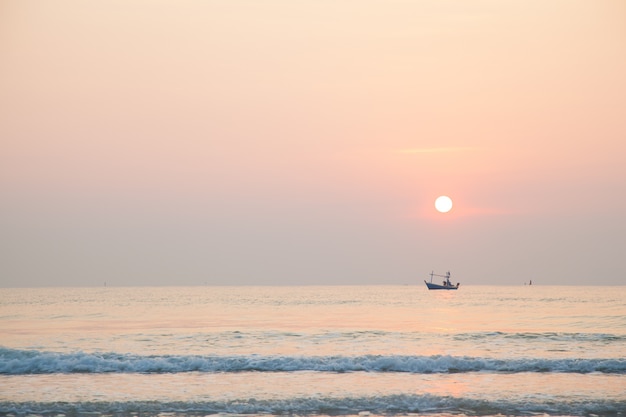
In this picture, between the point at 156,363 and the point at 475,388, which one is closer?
the point at 475,388

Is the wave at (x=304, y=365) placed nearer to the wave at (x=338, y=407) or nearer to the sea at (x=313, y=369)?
the sea at (x=313, y=369)

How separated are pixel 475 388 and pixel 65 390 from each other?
15.5 meters

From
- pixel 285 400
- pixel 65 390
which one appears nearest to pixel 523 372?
pixel 285 400

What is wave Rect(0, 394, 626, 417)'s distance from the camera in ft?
72.1

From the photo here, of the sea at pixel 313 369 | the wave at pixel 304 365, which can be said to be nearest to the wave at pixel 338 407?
the sea at pixel 313 369

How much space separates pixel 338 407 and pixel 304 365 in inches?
335

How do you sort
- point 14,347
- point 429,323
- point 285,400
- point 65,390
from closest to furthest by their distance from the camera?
1. point 285,400
2. point 65,390
3. point 14,347
4. point 429,323

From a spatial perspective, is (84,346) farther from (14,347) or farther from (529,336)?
(529,336)

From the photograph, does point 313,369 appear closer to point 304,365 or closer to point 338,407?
point 304,365

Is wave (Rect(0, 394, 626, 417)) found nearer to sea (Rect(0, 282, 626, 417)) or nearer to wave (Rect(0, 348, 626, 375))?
sea (Rect(0, 282, 626, 417))

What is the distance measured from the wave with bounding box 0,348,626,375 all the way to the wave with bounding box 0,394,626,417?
6832 millimetres

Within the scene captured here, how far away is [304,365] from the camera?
3108 centimetres

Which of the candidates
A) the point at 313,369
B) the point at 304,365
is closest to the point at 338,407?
the point at 313,369

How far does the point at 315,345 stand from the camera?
38844mm
